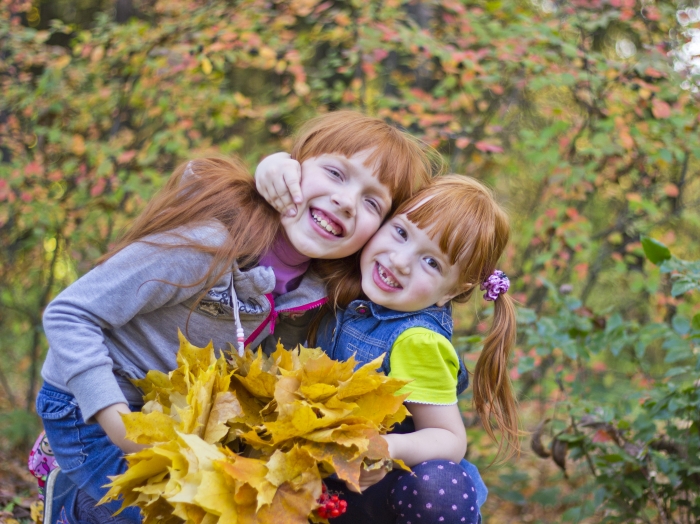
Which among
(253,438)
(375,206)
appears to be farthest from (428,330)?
(253,438)

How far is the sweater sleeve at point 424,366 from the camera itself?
1941 mm

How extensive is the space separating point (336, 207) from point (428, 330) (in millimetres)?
441

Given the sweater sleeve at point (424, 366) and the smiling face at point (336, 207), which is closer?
the sweater sleeve at point (424, 366)

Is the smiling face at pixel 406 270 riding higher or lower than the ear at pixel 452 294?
higher

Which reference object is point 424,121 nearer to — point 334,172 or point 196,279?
point 334,172

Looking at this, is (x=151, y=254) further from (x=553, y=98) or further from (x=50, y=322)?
(x=553, y=98)

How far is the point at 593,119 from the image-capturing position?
3697 millimetres

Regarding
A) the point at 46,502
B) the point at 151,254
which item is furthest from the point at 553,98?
the point at 46,502

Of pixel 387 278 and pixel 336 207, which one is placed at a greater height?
pixel 336 207

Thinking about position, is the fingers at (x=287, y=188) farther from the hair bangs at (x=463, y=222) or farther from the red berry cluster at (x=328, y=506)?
the red berry cluster at (x=328, y=506)

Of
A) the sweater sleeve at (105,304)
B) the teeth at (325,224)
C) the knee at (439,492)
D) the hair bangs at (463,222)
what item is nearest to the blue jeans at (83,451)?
the sweater sleeve at (105,304)

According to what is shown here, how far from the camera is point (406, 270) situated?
2.03 meters

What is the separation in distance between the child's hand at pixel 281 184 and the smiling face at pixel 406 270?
0.90 feet

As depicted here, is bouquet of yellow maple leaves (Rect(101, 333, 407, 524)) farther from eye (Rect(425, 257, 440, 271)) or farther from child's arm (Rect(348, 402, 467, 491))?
eye (Rect(425, 257, 440, 271))
